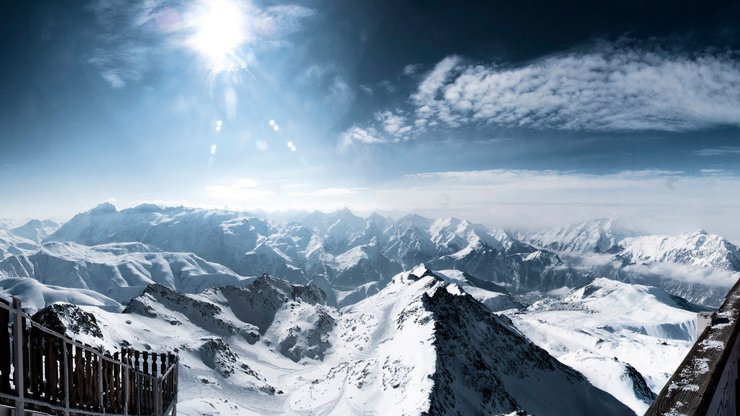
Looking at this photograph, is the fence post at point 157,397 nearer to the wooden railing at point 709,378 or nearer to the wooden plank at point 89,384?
the wooden plank at point 89,384

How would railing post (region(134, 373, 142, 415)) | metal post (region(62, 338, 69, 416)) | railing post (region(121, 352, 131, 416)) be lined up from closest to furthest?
metal post (region(62, 338, 69, 416)), railing post (region(121, 352, 131, 416)), railing post (region(134, 373, 142, 415))

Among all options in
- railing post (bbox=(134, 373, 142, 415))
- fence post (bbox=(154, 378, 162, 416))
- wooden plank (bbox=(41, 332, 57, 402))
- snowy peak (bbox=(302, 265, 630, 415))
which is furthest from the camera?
snowy peak (bbox=(302, 265, 630, 415))

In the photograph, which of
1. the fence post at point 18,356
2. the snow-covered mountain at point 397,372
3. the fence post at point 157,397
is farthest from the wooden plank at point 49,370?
Answer: the snow-covered mountain at point 397,372

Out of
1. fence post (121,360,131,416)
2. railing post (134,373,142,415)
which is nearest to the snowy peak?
railing post (134,373,142,415)

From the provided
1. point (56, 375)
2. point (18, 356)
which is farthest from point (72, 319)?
point (18, 356)

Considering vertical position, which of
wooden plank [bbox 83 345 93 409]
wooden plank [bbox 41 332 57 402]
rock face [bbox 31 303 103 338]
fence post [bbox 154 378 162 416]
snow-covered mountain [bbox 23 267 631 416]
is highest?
wooden plank [bbox 41 332 57 402]

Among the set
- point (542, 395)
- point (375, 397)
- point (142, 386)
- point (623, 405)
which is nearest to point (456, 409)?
point (375, 397)

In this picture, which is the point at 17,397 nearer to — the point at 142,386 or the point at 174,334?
the point at 142,386

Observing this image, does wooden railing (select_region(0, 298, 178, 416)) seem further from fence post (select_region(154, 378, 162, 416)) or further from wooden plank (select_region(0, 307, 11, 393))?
fence post (select_region(154, 378, 162, 416))

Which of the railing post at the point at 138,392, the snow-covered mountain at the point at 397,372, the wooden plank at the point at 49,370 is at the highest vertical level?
the wooden plank at the point at 49,370
